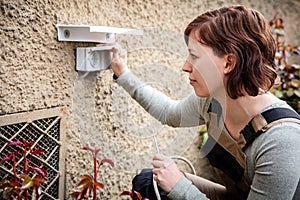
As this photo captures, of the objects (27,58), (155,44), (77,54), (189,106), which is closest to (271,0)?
(155,44)

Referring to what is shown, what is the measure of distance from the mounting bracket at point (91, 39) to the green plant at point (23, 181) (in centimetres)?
34

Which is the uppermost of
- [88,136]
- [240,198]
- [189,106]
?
[189,106]

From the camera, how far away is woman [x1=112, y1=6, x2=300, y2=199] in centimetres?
122

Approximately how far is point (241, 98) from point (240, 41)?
191mm

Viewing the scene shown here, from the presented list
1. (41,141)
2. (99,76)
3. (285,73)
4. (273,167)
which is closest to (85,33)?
(99,76)

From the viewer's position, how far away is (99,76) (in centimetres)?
160

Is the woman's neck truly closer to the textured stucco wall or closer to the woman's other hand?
the woman's other hand

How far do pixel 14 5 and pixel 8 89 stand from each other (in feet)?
0.81

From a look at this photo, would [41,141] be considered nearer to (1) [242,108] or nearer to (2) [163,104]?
(2) [163,104]

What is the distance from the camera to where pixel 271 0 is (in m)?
2.65

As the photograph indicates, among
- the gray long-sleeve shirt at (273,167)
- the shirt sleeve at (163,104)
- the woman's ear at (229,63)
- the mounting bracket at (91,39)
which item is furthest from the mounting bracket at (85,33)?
the gray long-sleeve shirt at (273,167)

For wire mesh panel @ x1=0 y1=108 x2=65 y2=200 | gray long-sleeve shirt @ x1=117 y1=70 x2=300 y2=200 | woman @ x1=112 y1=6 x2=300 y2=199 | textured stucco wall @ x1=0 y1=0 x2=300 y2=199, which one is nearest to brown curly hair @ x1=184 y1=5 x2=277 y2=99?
woman @ x1=112 y1=6 x2=300 y2=199

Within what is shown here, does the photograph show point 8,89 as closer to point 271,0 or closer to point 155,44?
point 155,44

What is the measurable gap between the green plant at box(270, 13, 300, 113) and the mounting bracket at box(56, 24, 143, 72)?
1.10m
